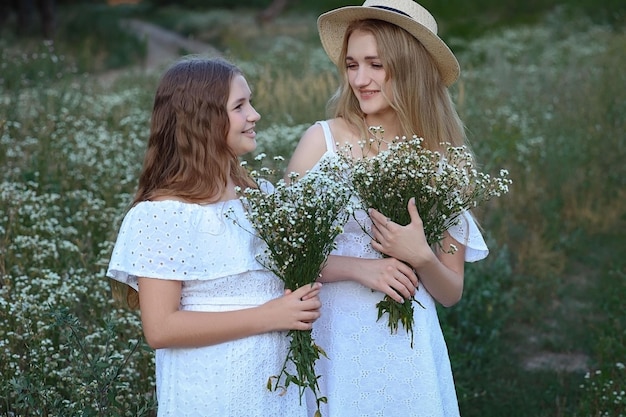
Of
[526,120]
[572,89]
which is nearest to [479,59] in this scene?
[572,89]

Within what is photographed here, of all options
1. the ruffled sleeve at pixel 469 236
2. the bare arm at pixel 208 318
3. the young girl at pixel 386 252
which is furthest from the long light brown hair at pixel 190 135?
the ruffled sleeve at pixel 469 236

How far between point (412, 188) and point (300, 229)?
0.41 m

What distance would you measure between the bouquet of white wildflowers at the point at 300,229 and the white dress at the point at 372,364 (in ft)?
A: 1.08

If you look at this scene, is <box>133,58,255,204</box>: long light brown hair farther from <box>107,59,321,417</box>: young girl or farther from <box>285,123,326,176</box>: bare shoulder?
<box>285,123,326,176</box>: bare shoulder

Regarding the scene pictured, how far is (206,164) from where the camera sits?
288 centimetres

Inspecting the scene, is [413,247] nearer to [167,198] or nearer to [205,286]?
[205,286]

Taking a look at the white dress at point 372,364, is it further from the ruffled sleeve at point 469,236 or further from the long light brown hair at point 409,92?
the long light brown hair at point 409,92

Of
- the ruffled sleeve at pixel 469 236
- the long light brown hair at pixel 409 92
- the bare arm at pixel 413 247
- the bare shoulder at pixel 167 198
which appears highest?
the long light brown hair at pixel 409 92

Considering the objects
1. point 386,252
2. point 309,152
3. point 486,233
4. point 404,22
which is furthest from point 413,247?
point 486,233

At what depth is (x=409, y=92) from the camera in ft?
10.8

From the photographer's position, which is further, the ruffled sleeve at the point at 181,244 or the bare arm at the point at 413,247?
the bare arm at the point at 413,247

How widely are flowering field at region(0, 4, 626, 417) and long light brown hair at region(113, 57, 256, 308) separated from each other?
2.15 feet

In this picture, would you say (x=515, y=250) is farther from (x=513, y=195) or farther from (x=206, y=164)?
(x=206, y=164)

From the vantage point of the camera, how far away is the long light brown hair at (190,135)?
9.36 ft
